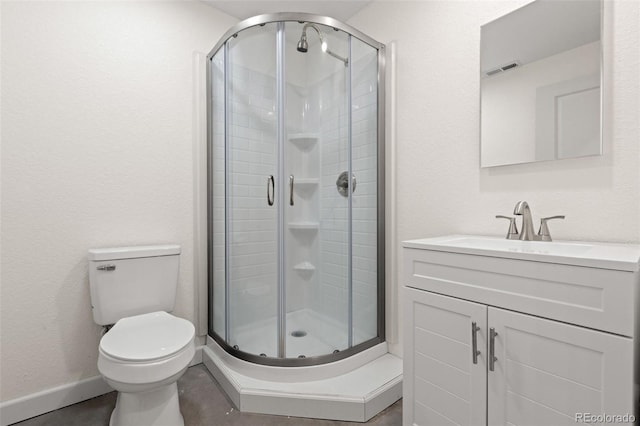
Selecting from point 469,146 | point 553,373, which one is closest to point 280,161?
point 469,146

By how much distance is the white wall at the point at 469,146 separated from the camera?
1.19 m

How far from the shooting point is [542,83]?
1381 mm

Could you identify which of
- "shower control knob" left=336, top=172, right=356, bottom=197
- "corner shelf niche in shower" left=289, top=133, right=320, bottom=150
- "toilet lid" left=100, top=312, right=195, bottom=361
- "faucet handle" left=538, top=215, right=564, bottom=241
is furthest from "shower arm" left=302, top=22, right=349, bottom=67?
"toilet lid" left=100, top=312, right=195, bottom=361

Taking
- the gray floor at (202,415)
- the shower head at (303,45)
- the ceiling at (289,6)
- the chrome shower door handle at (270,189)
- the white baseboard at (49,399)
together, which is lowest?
the gray floor at (202,415)

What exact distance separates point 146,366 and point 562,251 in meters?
1.62

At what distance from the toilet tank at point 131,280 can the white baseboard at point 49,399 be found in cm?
40

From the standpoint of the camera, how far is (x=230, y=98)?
79.0 inches

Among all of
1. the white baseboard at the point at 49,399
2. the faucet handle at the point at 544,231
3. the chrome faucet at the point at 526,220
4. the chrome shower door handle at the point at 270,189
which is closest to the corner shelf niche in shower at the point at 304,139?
the chrome shower door handle at the point at 270,189

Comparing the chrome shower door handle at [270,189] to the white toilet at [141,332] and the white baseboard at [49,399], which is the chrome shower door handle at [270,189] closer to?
the white toilet at [141,332]

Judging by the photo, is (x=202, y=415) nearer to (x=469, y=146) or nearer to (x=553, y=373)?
(x=553, y=373)

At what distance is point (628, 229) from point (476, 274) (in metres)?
0.62

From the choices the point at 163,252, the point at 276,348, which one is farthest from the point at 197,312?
the point at 276,348

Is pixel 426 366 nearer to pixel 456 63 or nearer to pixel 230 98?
pixel 456 63

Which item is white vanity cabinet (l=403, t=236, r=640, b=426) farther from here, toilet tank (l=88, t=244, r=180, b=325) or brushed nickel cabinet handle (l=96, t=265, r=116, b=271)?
brushed nickel cabinet handle (l=96, t=265, r=116, b=271)
